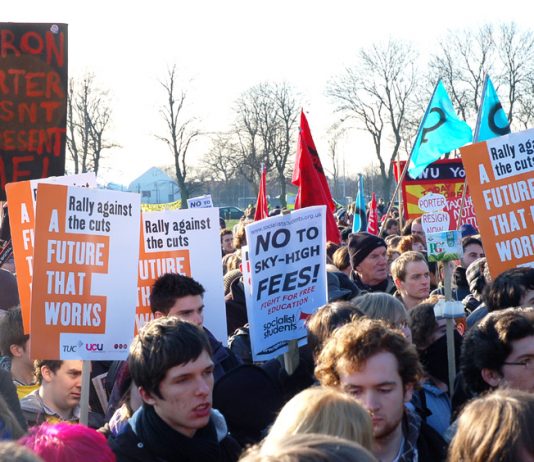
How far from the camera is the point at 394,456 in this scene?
360 centimetres

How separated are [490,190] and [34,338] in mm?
3248

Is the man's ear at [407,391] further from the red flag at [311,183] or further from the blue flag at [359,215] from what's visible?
the blue flag at [359,215]

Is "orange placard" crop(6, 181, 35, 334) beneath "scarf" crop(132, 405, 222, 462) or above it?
above

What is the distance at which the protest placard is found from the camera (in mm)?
6578

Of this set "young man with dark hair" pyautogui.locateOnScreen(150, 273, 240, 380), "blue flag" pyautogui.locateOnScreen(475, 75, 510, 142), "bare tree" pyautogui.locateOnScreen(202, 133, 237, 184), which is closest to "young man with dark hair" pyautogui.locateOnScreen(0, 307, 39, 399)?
"young man with dark hair" pyautogui.locateOnScreen(150, 273, 240, 380)

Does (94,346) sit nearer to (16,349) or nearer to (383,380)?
(16,349)

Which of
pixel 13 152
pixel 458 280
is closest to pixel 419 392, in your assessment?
pixel 13 152

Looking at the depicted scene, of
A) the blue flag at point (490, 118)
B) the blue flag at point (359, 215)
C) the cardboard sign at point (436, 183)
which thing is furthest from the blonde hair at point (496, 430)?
the cardboard sign at point (436, 183)

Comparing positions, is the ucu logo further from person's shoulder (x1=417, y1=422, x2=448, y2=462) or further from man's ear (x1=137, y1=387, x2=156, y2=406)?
person's shoulder (x1=417, y1=422, x2=448, y2=462)

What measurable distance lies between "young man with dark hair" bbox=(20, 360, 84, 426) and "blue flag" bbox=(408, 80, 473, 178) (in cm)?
601

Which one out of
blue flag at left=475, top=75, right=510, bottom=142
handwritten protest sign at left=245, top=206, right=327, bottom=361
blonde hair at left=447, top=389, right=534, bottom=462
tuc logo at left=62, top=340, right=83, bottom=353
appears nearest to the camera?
blonde hair at left=447, top=389, right=534, bottom=462

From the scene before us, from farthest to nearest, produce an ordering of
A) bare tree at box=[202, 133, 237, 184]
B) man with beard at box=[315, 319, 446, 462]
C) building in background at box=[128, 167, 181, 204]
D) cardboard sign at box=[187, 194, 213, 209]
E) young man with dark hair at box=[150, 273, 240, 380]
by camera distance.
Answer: building in background at box=[128, 167, 181, 204] < bare tree at box=[202, 133, 237, 184] < cardboard sign at box=[187, 194, 213, 209] < young man with dark hair at box=[150, 273, 240, 380] < man with beard at box=[315, 319, 446, 462]

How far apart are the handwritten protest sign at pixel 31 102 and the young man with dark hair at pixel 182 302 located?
1307 mm

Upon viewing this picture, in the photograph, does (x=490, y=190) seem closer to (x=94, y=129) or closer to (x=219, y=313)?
(x=219, y=313)
